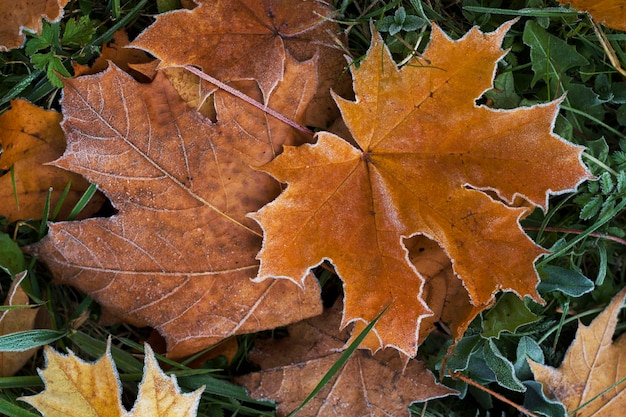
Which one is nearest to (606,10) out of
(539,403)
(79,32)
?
(539,403)

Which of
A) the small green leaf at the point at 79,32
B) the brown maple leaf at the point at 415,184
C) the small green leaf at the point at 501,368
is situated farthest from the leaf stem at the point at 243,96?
the small green leaf at the point at 501,368

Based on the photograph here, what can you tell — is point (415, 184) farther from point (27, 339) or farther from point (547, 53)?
point (27, 339)

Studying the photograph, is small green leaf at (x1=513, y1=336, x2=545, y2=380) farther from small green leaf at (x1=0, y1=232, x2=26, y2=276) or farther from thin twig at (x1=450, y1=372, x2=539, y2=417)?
small green leaf at (x1=0, y1=232, x2=26, y2=276)

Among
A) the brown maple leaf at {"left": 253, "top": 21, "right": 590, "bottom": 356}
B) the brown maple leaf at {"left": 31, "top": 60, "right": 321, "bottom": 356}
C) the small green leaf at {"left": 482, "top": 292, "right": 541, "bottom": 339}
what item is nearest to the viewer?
the brown maple leaf at {"left": 253, "top": 21, "right": 590, "bottom": 356}

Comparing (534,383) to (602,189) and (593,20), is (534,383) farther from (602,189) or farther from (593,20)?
(593,20)

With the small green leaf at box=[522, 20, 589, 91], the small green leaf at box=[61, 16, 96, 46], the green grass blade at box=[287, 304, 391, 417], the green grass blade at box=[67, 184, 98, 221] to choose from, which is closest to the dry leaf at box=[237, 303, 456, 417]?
the green grass blade at box=[287, 304, 391, 417]

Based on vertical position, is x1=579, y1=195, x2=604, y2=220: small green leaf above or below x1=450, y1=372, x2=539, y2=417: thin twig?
above

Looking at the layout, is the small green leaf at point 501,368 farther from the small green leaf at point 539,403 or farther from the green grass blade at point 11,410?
the green grass blade at point 11,410
